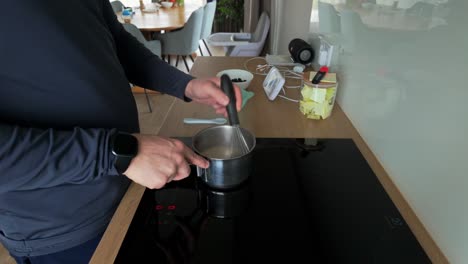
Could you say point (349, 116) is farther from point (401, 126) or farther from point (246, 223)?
point (246, 223)

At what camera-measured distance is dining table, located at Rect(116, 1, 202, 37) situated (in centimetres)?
285

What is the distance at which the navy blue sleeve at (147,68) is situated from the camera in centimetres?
90

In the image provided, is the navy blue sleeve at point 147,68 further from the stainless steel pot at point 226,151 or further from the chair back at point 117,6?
the chair back at point 117,6

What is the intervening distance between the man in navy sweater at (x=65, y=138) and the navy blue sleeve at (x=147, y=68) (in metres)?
0.14

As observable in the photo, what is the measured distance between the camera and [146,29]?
2797mm

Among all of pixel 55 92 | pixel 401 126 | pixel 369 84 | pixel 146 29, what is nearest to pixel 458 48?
pixel 401 126

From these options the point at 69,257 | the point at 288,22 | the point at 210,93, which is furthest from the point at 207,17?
the point at 69,257

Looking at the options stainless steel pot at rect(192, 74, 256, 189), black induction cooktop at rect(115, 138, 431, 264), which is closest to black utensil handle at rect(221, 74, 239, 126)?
stainless steel pot at rect(192, 74, 256, 189)

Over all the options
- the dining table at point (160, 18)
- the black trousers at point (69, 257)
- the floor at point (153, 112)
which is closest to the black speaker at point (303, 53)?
the black trousers at point (69, 257)

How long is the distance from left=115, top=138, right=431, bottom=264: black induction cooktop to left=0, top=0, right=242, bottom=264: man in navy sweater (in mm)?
105

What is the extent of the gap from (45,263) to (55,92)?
15.7 inches

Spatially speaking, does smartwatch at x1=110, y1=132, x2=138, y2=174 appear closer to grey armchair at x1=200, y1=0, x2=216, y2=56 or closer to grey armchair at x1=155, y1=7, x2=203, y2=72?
grey armchair at x1=155, y1=7, x2=203, y2=72

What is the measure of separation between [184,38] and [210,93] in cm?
245

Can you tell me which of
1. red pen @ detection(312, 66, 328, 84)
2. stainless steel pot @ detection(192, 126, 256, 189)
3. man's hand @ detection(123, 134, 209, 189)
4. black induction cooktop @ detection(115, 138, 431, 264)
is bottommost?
black induction cooktop @ detection(115, 138, 431, 264)
